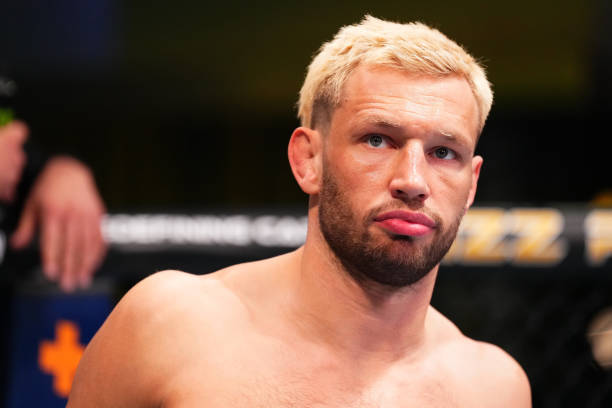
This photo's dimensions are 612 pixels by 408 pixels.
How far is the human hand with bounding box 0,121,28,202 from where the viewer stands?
74.9 inches

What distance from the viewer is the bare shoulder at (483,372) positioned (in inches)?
58.9

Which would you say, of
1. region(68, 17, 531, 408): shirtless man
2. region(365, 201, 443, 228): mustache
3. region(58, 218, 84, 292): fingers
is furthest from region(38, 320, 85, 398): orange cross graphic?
region(365, 201, 443, 228): mustache

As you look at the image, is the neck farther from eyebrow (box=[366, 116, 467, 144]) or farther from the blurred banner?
the blurred banner

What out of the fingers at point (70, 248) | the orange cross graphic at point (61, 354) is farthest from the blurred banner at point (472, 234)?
the orange cross graphic at point (61, 354)

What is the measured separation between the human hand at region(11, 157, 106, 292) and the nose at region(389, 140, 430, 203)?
0.94m

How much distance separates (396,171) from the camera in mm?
1272

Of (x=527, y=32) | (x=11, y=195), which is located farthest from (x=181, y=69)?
(x=11, y=195)

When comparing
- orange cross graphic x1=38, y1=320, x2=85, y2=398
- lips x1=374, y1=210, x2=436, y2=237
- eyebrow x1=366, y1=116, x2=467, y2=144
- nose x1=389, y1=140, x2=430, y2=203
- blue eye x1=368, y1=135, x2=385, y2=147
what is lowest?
orange cross graphic x1=38, y1=320, x2=85, y2=398

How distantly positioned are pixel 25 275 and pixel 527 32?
10.1 ft

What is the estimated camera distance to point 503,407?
4.91 ft

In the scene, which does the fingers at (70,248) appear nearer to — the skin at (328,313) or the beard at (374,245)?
the skin at (328,313)

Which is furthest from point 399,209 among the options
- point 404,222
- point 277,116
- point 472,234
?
point 277,116

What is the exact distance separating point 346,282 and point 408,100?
34 centimetres

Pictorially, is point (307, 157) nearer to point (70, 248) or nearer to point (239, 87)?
point (70, 248)
